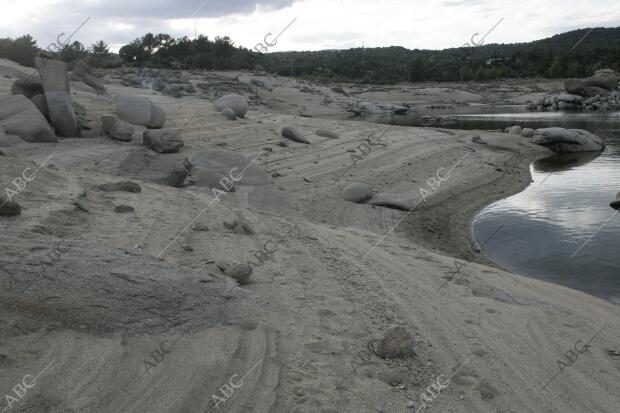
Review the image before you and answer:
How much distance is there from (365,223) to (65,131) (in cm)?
755

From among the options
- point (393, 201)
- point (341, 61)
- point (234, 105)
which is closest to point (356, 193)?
point (393, 201)

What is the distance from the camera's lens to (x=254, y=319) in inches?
182

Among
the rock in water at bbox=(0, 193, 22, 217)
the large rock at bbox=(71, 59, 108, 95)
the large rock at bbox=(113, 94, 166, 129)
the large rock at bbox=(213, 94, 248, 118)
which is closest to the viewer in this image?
the rock in water at bbox=(0, 193, 22, 217)

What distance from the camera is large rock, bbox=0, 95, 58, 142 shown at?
11773 millimetres

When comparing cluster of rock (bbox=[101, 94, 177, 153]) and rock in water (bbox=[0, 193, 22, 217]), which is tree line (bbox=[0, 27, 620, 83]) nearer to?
cluster of rock (bbox=[101, 94, 177, 153])

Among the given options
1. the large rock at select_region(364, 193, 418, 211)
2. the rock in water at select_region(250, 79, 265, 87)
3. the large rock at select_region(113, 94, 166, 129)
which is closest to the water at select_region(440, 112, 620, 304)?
the large rock at select_region(364, 193, 418, 211)

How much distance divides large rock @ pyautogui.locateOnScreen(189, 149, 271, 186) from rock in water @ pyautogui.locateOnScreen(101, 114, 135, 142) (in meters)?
2.08

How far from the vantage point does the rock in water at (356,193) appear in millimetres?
12773

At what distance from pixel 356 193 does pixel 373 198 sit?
45cm

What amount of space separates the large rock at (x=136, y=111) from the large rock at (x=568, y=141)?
692 inches

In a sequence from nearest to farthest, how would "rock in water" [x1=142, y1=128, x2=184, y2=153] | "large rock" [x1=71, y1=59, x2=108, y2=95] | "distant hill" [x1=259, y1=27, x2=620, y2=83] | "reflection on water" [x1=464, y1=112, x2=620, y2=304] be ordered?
"reflection on water" [x1=464, y1=112, x2=620, y2=304]
"rock in water" [x1=142, y1=128, x2=184, y2=153]
"large rock" [x1=71, y1=59, x2=108, y2=95]
"distant hill" [x1=259, y1=27, x2=620, y2=83]

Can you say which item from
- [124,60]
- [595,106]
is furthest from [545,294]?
[595,106]

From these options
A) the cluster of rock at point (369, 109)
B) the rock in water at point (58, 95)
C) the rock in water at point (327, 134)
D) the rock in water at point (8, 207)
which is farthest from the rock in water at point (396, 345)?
the cluster of rock at point (369, 109)

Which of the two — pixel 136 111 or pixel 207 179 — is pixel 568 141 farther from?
pixel 207 179
